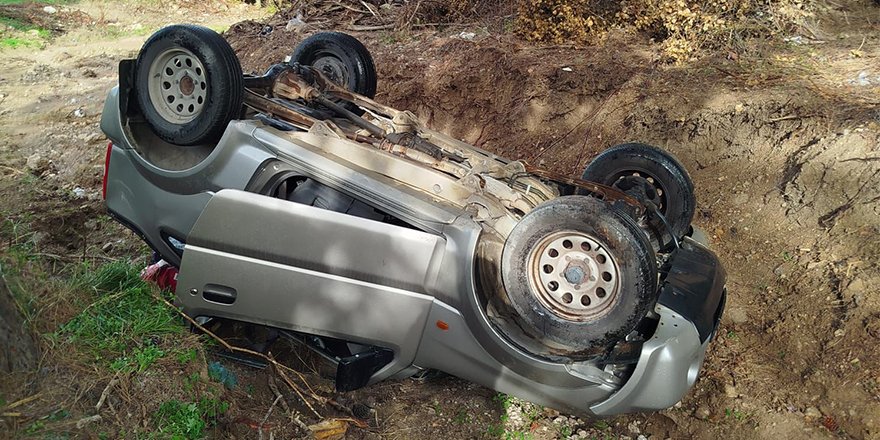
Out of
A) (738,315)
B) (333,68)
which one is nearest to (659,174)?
(738,315)

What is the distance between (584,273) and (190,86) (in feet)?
7.90

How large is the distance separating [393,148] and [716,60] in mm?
4203

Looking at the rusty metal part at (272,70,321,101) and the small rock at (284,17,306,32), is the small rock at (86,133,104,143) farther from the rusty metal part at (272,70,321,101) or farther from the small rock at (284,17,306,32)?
the rusty metal part at (272,70,321,101)

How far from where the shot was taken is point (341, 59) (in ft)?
16.2

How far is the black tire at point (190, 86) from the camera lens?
11.4ft

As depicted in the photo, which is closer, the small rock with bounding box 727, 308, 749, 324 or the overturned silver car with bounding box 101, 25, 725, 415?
the overturned silver car with bounding box 101, 25, 725, 415

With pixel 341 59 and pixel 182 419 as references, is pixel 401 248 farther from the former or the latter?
pixel 341 59

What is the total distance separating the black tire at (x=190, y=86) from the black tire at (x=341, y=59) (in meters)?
1.32

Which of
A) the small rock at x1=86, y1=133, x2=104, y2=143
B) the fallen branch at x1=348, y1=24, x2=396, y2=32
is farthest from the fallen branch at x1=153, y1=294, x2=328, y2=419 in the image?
the fallen branch at x1=348, y1=24, x2=396, y2=32

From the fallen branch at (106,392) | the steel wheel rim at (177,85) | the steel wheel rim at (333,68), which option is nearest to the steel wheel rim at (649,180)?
the steel wheel rim at (333,68)

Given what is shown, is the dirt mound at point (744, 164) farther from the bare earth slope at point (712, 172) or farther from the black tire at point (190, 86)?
the black tire at point (190, 86)

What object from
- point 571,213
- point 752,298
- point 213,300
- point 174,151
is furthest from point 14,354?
point 752,298

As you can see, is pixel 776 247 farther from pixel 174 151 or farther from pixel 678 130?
pixel 174 151

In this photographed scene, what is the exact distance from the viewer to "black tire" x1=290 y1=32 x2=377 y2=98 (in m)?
4.91
